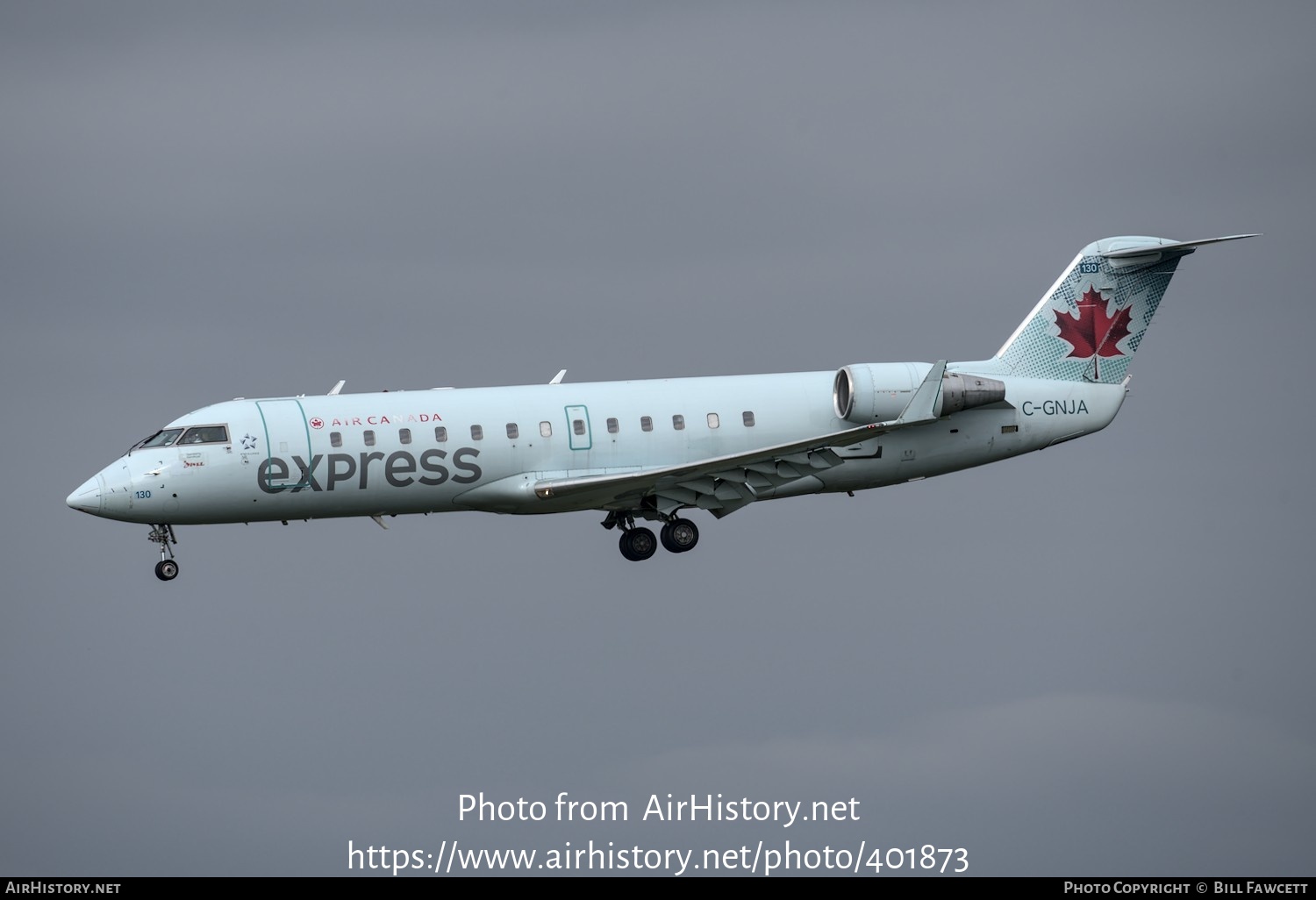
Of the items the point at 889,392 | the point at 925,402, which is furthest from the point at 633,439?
the point at 925,402

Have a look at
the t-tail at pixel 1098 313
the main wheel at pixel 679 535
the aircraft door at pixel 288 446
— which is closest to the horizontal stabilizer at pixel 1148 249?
the t-tail at pixel 1098 313

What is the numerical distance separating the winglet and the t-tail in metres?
4.46

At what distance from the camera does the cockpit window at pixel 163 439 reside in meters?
49.0

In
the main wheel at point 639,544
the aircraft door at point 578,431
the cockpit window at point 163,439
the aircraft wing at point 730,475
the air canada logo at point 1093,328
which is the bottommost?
the main wheel at point 639,544

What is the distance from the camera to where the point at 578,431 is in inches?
1983

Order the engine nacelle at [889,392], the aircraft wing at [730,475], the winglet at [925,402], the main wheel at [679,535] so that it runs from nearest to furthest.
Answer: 1. the aircraft wing at [730,475]
2. the winglet at [925,402]
3. the engine nacelle at [889,392]
4. the main wheel at [679,535]

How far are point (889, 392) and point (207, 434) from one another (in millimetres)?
17053

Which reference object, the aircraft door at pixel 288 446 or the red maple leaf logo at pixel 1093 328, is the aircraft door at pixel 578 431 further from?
the red maple leaf logo at pixel 1093 328

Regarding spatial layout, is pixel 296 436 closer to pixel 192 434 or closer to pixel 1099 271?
pixel 192 434

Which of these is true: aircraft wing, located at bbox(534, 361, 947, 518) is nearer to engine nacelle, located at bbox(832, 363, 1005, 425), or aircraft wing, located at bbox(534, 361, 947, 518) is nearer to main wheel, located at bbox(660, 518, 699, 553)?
engine nacelle, located at bbox(832, 363, 1005, 425)

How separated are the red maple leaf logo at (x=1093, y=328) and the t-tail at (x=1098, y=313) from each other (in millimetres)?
24

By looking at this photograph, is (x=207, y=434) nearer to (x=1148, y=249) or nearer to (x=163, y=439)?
(x=163, y=439)

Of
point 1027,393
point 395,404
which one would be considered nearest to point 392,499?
point 395,404

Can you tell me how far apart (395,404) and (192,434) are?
4940mm
